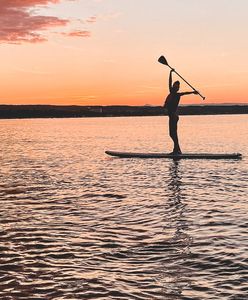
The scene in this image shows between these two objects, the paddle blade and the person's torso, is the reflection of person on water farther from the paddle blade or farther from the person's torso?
the paddle blade

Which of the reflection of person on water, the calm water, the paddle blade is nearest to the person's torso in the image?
the reflection of person on water

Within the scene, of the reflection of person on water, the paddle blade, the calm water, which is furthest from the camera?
the paddle blade

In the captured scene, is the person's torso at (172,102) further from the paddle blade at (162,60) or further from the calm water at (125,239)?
the calm water at (125,239)

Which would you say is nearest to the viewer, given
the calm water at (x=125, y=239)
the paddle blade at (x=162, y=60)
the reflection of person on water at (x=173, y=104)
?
the calm water at (x=125, y=239)

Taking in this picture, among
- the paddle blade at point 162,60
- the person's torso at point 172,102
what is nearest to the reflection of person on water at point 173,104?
the person's torso at point 172,102

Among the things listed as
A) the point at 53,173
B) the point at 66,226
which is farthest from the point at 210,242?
the point at 53,173

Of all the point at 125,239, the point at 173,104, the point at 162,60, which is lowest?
the point at 125,239

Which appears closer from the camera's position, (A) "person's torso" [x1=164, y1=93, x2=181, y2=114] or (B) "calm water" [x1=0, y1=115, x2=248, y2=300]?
(B) "calm water" [x1=0, y1=115, x2=248, y2=300]

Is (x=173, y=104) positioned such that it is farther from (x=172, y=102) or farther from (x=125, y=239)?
(x=125, y=239)

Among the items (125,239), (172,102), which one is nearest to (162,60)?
(172,102)

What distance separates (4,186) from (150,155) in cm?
1150

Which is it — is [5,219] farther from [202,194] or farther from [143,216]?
[202,194]

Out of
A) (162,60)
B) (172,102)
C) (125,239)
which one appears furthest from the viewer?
(162,60)

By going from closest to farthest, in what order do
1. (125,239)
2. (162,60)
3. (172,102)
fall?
(125,239), (172,102), (162,60)
